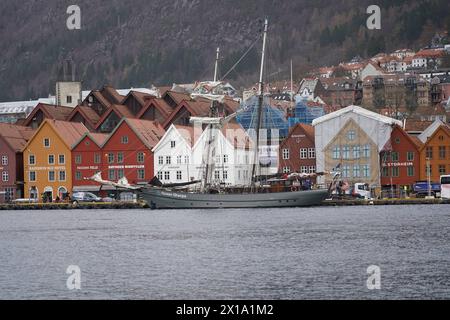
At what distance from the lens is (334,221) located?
276 ft

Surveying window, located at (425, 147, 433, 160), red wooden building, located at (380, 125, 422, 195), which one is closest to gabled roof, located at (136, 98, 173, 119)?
red wooden building, located at (380, 125, 422, 195)

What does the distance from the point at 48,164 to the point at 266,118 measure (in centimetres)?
2921

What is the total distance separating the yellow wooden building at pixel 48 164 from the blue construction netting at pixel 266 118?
78.9ft

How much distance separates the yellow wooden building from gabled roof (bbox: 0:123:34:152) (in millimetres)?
2548

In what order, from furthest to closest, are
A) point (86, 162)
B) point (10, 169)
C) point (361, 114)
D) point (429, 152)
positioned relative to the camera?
1. point (10, 169)
2. point (86, 162)
3. point (361, 114)
4. point (429, 152)

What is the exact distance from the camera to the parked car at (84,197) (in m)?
127

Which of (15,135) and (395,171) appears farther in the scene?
(15,135)

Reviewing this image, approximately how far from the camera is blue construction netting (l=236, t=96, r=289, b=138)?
459ft

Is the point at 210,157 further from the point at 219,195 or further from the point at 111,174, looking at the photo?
the point at 111,174

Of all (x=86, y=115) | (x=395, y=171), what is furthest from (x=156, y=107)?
(x=395, y=171)

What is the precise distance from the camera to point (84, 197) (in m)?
127

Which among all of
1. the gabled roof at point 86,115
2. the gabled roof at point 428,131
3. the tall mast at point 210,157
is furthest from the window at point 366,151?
the gabled roof at point 86,115
